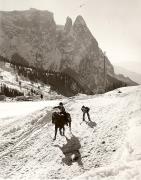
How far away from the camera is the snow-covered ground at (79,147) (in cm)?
1780

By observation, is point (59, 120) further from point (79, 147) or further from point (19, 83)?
point (19, 83)

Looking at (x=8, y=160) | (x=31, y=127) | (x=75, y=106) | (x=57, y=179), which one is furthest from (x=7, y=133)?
(x=57, y=179)

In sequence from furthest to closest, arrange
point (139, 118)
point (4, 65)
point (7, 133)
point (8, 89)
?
point (4, 65) → point (8, 89) → point (7, 133) → point (139, 118)

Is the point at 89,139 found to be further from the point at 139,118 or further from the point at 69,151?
the point at 139,118

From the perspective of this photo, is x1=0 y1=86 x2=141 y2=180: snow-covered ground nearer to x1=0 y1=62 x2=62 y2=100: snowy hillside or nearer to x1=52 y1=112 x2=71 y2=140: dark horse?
x1=52 y1=112 x2=71 y2=140: dark horse

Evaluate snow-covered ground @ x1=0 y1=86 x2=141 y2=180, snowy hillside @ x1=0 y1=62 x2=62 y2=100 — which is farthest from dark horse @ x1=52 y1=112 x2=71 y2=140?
snowy hillside @ x1=0 y1=62 x2=62 y2=100

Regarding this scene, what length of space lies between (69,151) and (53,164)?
161 centimetres

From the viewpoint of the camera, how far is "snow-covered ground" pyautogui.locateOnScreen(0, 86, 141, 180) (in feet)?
58.4

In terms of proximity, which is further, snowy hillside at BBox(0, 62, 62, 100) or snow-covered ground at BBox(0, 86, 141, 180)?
snowy hillside at BBox(0, 62, 62, 100)

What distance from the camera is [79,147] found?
21.4 meters

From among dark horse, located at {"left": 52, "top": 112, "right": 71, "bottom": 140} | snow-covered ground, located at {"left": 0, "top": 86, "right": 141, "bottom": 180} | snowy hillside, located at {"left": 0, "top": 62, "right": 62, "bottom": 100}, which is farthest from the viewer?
snowy hillside, located at {"left": 0, "top": 62, "right": 62, "bottom": 100}

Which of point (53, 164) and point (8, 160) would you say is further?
point (8, 160)

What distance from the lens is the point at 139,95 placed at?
99.3 ft

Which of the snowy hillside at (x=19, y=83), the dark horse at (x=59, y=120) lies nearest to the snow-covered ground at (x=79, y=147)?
the dark horse at (x=59, y=120)
